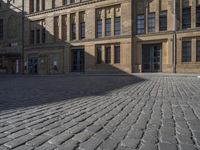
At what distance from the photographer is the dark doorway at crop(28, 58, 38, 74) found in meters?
42.1

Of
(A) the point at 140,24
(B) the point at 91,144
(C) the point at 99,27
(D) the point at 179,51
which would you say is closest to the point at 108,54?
(C) the point at 99,27

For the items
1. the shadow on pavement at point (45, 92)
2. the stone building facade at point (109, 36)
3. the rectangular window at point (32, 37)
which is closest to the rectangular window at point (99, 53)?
the stone building facade at point (109, 36)

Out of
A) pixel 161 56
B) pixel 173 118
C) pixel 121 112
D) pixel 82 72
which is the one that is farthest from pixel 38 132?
pixel 82 72

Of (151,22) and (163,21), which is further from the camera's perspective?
(151,22)

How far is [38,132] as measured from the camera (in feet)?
14.5

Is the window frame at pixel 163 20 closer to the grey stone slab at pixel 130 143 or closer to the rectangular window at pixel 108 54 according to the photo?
the rectangular window at pixel 108 54

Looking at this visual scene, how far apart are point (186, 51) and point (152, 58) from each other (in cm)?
424

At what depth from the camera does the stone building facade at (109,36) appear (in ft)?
101

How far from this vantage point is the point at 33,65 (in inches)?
1668

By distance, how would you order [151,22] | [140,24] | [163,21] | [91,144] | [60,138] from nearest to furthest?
[91,144]
[60,138]
[163,21]
[151,22]
[140,24]

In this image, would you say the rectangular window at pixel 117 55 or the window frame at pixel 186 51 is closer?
the window frame at pixel 186 51

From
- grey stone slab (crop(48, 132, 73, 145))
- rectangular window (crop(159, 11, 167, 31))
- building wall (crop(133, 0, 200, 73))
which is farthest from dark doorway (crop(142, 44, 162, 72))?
grey stone slab (crop(48, 132, 73, 145))

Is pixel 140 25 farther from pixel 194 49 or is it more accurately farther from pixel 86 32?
pixel 86 32

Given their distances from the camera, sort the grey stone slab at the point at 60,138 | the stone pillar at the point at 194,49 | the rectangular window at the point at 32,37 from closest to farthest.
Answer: the grey stone slab at the point at 60,138, the stone pillar at the point at 194,49, the rectangular window at the point at 32,37
